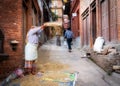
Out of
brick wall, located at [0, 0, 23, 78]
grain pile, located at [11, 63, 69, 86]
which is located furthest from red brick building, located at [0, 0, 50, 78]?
grain pile, located at [11, 63, 69, 86]

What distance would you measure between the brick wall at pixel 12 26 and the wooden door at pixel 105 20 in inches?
173

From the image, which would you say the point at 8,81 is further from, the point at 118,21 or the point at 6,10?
the point at 118,21

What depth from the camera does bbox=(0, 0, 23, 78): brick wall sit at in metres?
12.1

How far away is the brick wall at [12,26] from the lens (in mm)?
12094

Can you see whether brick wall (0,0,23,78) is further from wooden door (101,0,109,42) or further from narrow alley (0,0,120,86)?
wooden door (101,0,109,42)

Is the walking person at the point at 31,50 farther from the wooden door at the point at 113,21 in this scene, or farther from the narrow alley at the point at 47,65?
the wooden door at the point at 113,21

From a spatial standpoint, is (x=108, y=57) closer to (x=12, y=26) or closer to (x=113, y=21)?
(x=113, y=21)

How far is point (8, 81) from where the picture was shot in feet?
33.6

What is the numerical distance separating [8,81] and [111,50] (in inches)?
176

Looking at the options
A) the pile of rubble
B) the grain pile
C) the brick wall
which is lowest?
the grain pile

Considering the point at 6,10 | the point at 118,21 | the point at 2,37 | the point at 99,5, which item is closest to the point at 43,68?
the point at 2,37

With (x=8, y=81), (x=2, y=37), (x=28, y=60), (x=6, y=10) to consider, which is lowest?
(x=8, y=81)

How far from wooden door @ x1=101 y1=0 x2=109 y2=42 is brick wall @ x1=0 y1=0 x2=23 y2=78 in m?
4.39

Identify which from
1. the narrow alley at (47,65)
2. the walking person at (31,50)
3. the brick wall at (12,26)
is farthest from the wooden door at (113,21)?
the brick wall at (12,26)
